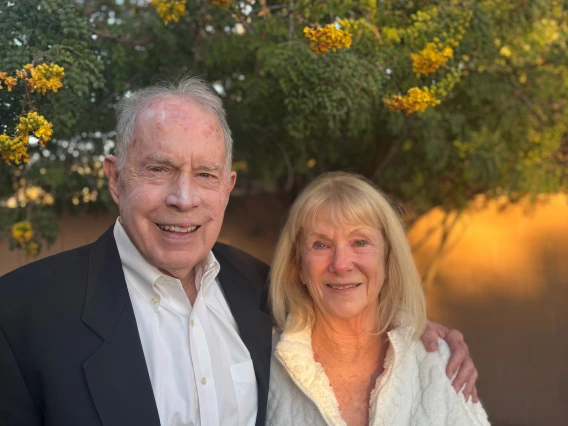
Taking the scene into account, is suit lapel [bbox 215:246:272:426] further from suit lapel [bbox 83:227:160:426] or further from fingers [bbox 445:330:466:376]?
fingers [bbox 445:330:466:376]

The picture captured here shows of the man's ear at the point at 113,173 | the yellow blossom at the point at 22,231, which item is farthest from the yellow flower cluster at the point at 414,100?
the yellow blossom at the point at 22,231

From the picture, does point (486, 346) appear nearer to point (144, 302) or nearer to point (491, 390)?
point (491, 390)

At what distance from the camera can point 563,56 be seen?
178 inches

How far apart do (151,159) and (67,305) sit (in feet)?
1.95

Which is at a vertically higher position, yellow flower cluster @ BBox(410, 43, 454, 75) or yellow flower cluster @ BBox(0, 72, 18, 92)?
yellow flower cluster @ BBox(410, 43, 454, 75)

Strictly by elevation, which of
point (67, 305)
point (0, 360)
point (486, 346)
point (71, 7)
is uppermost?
point (71, 7)

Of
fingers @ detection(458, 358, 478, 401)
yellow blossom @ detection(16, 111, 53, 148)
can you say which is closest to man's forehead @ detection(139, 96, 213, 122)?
yellow blossom @ detection(16, 111, 53, 148)

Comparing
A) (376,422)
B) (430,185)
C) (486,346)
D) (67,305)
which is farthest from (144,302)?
(486,346)

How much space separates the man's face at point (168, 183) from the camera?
2.29 metres

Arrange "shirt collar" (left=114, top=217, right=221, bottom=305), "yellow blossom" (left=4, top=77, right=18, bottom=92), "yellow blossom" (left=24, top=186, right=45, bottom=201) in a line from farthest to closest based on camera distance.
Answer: "yellow blossom" (left=24, top=186, right=45, bottom=201) < "yellow blossom" (left=4, top=77, right=18, bottom=92) < "shirt collar" (left=114, top=217, right=221, bottom=305)

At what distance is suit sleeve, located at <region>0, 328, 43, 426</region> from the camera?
2.01m

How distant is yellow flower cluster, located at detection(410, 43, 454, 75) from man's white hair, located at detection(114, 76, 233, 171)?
1148mm

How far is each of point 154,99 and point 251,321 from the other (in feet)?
3.36

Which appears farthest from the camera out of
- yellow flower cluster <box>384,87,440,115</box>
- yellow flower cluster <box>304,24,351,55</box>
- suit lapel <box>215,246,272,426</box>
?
yellow flower cluster <box>384,87,440,115</box>
